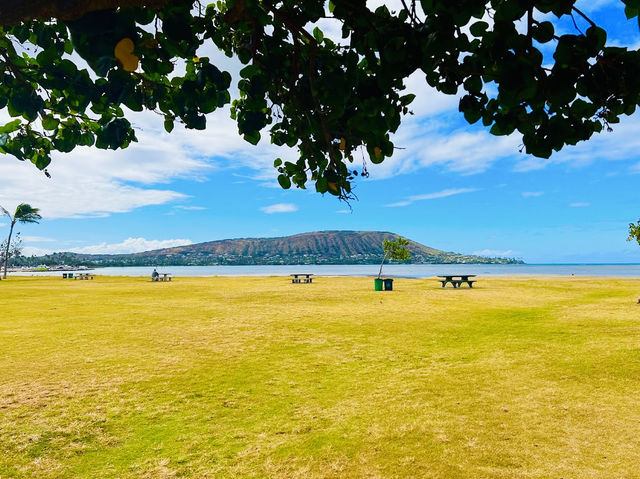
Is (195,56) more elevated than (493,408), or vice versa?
(195,56)

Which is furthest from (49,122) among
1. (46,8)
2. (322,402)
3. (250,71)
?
(322,402)

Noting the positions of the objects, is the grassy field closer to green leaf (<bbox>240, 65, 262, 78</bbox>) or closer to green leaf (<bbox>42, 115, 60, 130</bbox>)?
green leaf (<bbox>42, 115, 60, 130</bbox>)

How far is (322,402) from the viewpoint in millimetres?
7074

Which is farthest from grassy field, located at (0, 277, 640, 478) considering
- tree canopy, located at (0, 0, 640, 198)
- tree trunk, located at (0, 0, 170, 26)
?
tree trunk, located at (0, 0, 170, 26)

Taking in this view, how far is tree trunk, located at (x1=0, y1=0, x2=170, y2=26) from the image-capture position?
2.51 meters

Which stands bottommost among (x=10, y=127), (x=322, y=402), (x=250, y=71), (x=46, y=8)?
(x=322, y=402)

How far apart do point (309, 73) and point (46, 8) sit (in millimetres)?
1928

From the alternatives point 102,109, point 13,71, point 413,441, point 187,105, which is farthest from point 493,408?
point 13,71

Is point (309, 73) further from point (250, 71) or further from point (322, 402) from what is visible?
point (322, 402)

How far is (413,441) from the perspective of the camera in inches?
215

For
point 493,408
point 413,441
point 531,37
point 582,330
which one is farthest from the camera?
point 582,330

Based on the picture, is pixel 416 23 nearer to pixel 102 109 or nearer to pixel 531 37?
pixel 531 37

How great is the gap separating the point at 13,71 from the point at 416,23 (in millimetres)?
3479

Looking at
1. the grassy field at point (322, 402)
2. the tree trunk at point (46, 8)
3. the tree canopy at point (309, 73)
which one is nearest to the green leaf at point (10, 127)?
the tree canopy at point (309, 73)
